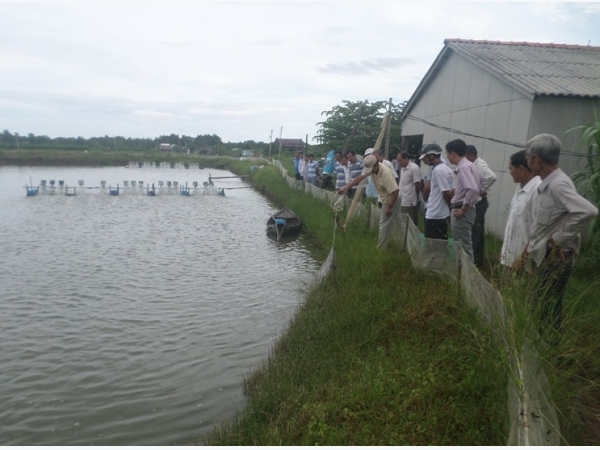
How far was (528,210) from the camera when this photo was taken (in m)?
3.92

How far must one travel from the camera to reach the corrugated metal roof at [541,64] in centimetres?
743

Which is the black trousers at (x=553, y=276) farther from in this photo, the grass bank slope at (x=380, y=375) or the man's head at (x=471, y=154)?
the man's head at (x=471, y=154)

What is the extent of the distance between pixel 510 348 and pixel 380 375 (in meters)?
1.25

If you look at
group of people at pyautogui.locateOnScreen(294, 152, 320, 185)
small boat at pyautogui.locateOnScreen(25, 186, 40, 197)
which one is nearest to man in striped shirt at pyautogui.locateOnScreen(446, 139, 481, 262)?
group of people at pyautogui.locateOnScreen(294, 152, 320, 185)

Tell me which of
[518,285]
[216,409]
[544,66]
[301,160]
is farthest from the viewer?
[301,160]

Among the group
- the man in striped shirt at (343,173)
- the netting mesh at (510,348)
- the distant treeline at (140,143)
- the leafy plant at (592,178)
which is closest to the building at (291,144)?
the distant treeline at (140,143)

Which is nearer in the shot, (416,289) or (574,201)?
(574,201)

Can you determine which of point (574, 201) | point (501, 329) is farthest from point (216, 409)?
point (574, 201)

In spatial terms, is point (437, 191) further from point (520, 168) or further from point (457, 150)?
point (520, 168)

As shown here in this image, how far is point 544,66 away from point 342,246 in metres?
4.94

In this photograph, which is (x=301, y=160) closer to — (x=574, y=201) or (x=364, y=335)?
(x=364, y=335)

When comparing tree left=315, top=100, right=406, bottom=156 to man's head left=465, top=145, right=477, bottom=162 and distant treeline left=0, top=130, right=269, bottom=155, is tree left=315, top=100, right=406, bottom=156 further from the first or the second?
distant treeline left=0, top=130, right=269, bottom=155

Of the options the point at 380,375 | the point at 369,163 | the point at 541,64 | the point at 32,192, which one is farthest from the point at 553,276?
the point at 32,192

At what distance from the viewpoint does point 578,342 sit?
10.9 ft
